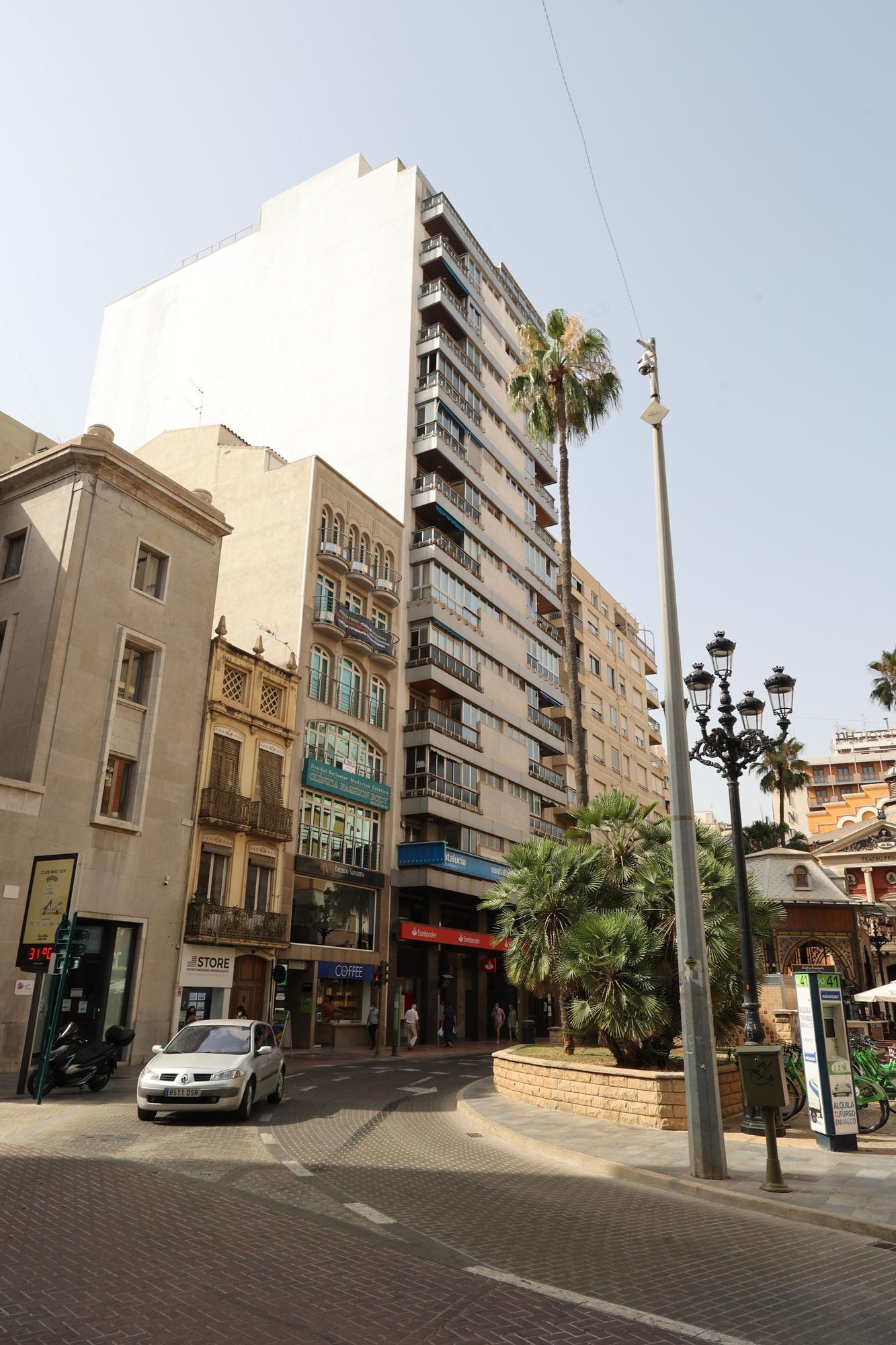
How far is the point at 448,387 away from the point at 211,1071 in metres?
38.7

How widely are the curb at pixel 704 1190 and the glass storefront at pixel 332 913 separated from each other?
20.0m

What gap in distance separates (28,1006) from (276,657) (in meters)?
15.6

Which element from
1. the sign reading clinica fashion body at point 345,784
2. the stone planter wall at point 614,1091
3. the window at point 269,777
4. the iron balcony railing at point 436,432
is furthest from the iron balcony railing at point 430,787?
the stone planter wall at point 614,1091

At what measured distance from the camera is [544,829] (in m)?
50.0

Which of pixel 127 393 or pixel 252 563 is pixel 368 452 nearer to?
pixel 252 563

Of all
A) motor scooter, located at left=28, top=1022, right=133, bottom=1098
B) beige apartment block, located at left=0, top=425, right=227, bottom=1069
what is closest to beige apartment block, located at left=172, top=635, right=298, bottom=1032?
beige apartment block, located at left=0, top=425, right=227, bottom=1069

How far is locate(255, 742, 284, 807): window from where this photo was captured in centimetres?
3094

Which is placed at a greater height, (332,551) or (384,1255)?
(332,551)

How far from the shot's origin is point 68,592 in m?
24.5

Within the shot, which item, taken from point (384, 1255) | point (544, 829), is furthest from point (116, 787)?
point (544, 829)

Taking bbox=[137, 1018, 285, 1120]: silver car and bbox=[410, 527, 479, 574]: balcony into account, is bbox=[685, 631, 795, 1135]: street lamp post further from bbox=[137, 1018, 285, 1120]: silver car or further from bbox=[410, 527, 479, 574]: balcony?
bbox=[410, 527, 479, 574]: balcony

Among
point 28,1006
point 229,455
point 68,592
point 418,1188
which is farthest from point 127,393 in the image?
point 418,1188

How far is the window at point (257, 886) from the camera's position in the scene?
30.0 metres

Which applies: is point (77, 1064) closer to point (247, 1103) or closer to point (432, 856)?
point (247, 1103)
